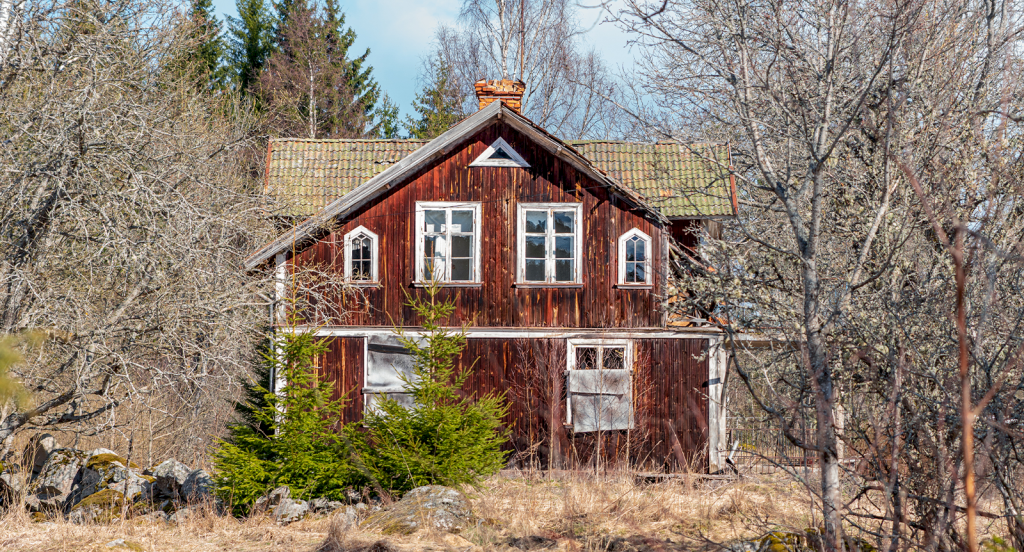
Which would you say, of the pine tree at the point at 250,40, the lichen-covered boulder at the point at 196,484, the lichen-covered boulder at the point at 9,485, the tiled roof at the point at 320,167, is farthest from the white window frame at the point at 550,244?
the pine tree at the point at 250,40

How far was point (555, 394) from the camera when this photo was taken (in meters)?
15.0

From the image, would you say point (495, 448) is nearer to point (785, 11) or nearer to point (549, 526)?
point (549, 526)

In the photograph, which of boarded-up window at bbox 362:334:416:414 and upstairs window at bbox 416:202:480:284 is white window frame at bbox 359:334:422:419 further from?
upstairs window at bbox 416:202:480:284

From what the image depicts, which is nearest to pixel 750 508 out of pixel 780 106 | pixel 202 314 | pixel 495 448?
pixel 495 448

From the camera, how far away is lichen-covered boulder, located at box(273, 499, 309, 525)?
35.0 feet

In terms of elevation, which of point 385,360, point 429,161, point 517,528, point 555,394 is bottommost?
point 517,528

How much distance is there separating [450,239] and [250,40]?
61.8 ft

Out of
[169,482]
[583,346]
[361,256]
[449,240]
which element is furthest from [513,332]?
[169,482]

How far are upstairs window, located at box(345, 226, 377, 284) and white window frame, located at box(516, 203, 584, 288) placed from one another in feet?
9.06

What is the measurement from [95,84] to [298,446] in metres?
5.43

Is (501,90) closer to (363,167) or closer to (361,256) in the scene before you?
(363,167)

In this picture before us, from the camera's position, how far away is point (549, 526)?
10.3 m

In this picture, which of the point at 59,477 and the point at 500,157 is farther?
the point at 500,157

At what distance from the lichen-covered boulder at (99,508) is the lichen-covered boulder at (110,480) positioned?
1.28 ft
